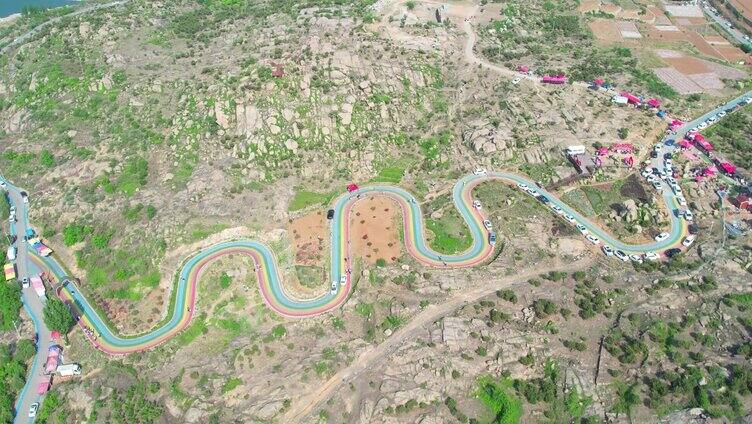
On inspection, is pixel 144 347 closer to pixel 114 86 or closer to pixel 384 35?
pixel 114 86

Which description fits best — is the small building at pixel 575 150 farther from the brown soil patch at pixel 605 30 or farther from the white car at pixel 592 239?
the brown soil patch at pixel 605 30

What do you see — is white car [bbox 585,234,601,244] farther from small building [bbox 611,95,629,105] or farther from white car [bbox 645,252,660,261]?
small building [bbox 611,95,629,105]

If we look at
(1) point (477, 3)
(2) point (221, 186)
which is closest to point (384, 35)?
(1) point (477, 3)

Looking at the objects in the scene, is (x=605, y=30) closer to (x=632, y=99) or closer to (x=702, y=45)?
(x=702, y=45)

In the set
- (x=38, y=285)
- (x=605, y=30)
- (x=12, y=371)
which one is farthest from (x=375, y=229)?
(x=605, y=30)

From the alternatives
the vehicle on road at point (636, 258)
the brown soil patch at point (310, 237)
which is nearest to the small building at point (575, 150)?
the vehicle on road at point (636, 258)
